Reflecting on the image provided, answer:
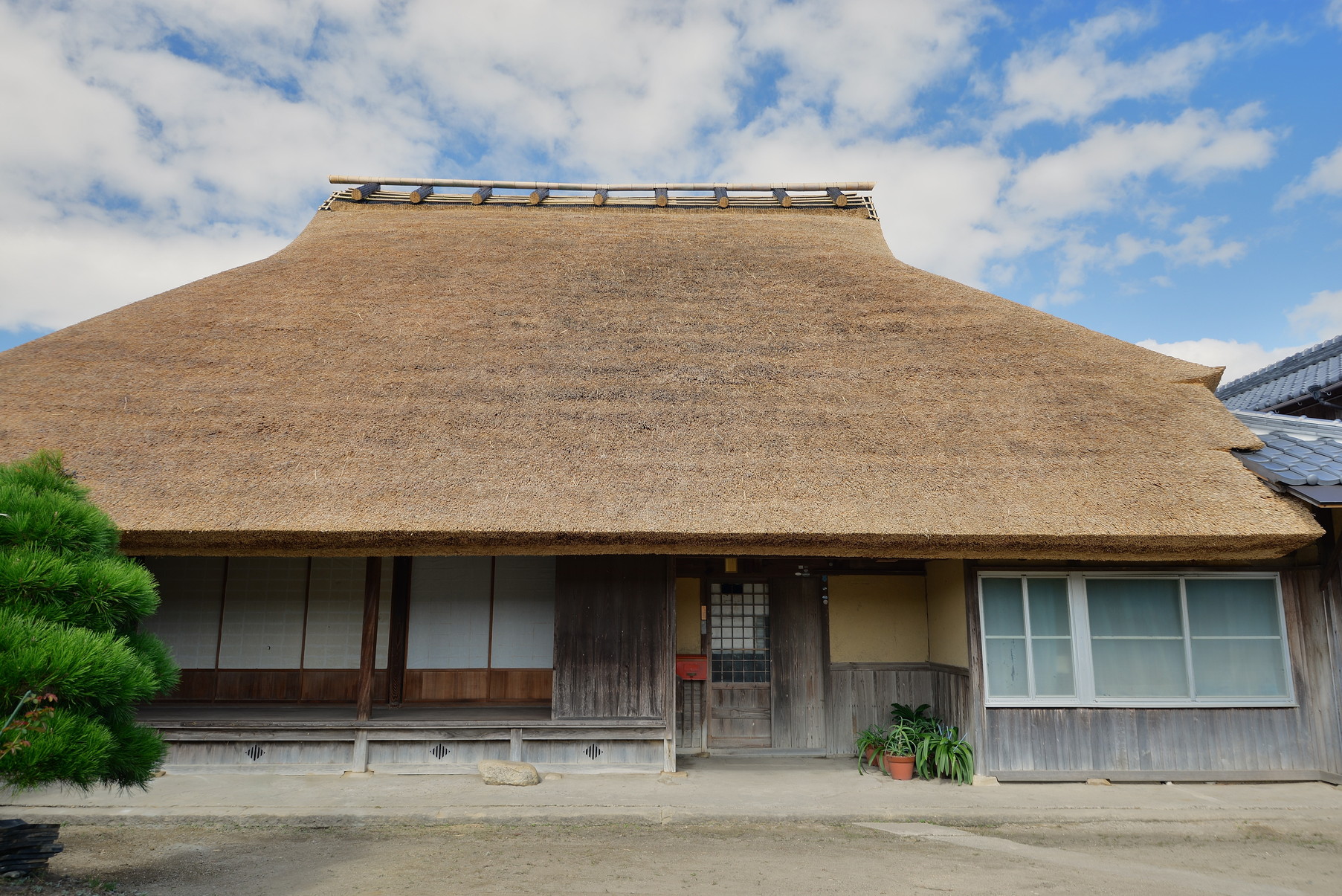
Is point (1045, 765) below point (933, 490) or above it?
below

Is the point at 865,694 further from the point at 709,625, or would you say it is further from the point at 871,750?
the point at 709,625

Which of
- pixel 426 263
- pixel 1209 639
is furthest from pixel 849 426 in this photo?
pixel 426 263

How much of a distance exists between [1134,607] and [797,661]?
3.31 meters

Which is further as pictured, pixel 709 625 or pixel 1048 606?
pixel 709 625

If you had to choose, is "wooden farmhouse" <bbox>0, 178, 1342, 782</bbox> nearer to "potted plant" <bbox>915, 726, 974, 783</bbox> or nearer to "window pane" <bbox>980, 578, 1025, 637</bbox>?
"window pane" <bbox>980, 578, 1025, 637</bbox>

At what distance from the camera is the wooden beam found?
457 inches

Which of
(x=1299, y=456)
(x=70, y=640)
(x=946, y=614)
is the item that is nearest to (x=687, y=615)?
(x=946, y=614)

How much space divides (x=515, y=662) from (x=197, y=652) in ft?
11.2

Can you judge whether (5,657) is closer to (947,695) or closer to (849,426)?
(849,426)

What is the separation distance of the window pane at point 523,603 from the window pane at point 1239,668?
6220 mm

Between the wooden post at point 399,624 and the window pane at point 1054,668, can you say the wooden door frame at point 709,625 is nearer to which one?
the window pane at point 1054,668

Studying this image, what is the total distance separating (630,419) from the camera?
696 cm

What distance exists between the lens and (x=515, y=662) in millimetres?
8438

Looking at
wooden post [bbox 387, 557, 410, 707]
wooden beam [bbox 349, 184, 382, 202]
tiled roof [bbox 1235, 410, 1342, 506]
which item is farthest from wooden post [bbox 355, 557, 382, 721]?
tiled roof [bbox 1235, 410, 1342, 506]
